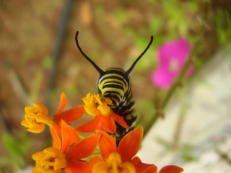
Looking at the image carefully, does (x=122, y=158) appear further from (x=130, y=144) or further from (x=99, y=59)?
(x=99, y=59)

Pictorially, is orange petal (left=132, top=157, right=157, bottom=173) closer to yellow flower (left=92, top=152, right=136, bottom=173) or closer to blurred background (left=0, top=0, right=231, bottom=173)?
yellow flower (left=92, top=152, right=136, bottom=173)

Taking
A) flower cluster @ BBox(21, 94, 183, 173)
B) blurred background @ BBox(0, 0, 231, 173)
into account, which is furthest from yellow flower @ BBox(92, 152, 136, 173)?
blurred background @ BBox(0, 0, 231, 173)

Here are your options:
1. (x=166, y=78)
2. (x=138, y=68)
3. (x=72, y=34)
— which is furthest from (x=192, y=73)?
(x=72, y=34)

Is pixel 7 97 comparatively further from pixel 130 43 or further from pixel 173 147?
pixel 173 147

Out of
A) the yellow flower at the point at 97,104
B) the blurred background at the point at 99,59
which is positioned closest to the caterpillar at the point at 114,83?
the yellow flower at the point at 97,104

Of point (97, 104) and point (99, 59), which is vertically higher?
point (99, 59)

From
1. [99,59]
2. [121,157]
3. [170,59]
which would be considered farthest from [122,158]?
[99,59]
